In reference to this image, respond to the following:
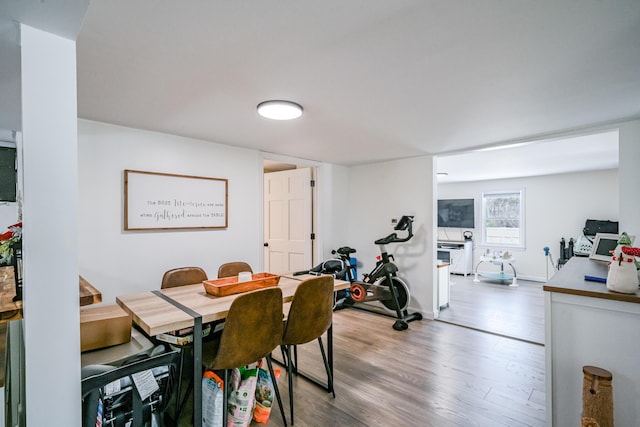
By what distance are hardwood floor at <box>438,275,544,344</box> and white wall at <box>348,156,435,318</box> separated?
576 mm

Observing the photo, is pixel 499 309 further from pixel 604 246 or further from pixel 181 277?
pixel 181 277

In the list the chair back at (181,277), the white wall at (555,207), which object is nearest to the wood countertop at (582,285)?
the chair back at (181,277)

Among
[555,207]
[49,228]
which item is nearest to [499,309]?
[555,207]

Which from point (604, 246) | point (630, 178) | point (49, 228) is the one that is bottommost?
point (604, 246)

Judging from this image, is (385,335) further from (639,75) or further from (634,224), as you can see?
(639,75)

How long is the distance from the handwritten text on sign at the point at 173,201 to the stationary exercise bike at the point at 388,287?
5.93 feet

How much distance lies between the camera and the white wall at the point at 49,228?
1.03 meters

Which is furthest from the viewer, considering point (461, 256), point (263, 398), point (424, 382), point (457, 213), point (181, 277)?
point (457, 213)

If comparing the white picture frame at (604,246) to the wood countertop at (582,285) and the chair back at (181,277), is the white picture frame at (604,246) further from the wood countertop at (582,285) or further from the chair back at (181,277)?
the chair back at (181,277)

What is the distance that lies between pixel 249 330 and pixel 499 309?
4.08 m

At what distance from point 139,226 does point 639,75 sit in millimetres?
3828

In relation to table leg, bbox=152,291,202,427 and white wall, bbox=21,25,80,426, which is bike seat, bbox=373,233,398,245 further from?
white wall, bbox=21,25,80,426

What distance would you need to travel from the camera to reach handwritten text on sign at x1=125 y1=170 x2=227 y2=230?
2873mm

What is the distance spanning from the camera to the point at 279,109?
89.4 inches
